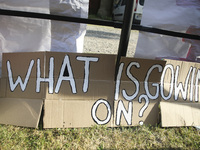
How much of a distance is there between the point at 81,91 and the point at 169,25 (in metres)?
1.19

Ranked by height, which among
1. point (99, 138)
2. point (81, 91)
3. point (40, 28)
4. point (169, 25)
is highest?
point (169, 25)

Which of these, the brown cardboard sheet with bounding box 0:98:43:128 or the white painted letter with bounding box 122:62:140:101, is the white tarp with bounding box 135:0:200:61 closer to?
the white painted letter with bounding box 122:62:140:101

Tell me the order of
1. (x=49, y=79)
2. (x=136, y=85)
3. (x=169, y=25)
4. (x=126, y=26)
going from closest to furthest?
(x=126, y=26)
(x=49, y=79)
(x=136, y=85)
(x=169, y=25)

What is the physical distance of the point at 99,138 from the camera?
1389mm

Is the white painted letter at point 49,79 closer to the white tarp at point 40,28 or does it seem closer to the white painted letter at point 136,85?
the white tarp at point 40,28

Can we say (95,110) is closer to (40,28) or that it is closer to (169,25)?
(40,28)

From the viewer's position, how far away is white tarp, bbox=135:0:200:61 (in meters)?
1.71

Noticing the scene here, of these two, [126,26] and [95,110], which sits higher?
[126,26]

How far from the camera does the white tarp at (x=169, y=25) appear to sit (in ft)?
5.59

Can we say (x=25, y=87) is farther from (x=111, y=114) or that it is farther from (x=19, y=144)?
(x=111, y=114)

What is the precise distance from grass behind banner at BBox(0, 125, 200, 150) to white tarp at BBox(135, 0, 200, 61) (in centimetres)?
86

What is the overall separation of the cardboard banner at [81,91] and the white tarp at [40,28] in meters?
0.23

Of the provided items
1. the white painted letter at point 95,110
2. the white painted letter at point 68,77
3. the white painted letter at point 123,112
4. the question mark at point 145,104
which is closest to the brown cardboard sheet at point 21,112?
the white painted letter at point 68,77

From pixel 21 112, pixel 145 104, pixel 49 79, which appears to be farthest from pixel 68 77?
pixel 145 104
